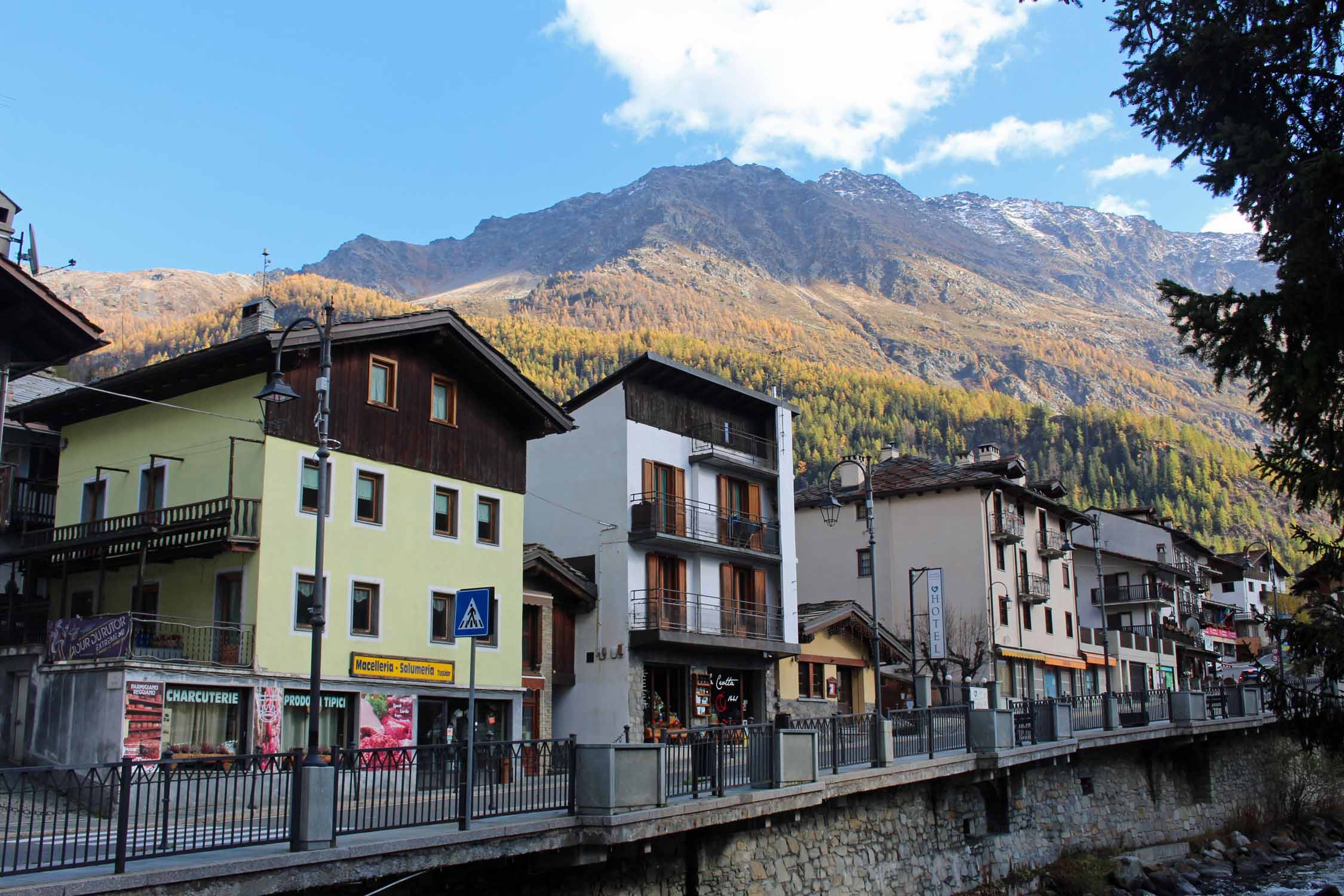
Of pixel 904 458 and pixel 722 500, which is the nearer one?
pixel 722 500

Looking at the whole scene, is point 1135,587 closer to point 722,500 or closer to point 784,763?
point 722,500

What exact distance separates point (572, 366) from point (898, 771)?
150m

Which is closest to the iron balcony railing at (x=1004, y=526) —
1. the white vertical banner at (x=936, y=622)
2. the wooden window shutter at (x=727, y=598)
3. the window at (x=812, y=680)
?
the white vertical banner at (x=936, y=622)

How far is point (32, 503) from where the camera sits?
3488 centimetres

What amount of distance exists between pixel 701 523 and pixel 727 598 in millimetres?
2867

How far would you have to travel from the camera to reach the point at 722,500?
45.6 metres

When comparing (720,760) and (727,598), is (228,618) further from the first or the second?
(727,598)

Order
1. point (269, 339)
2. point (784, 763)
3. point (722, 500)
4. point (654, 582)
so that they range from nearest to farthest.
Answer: point (784, 763) < point (269, 339) < point (654, 582) < point (722, 500)

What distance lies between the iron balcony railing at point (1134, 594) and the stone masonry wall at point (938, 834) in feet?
93.1

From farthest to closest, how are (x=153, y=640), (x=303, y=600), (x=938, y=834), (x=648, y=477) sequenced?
(x=648, y=477) → (x=303, y=600) → (x=153, y=640) → (x=938, y=834)

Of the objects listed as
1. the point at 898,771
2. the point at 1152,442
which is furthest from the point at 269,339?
the point at 1152,442

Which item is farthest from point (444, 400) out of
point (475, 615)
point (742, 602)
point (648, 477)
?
point (475, 615)

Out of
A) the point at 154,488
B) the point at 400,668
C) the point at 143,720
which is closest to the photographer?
the point at 143,720

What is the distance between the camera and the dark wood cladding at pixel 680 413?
140ft
